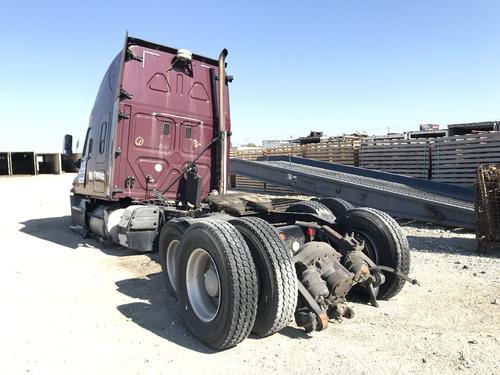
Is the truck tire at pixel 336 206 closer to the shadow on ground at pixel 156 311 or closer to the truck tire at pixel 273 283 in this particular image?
the truck tire at pixel 273 283

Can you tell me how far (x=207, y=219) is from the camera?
4258 mm

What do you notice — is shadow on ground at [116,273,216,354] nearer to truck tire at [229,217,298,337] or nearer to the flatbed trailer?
truck tire at [229,217,298,337]

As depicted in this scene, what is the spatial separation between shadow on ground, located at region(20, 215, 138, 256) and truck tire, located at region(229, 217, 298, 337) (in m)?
4.21

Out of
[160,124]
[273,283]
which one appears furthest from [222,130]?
[273,283]

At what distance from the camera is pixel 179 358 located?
3.43m

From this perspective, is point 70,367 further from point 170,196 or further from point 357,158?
point 357,158

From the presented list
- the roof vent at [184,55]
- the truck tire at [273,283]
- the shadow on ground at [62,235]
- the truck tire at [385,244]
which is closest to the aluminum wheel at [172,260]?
the truck tire at [273,283]

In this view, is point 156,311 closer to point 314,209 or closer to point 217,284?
point 217,284

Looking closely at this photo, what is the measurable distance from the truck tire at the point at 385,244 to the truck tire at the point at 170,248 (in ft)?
6.63

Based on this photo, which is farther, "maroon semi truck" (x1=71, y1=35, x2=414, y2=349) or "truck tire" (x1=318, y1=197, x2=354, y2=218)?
"truck tire" (x1=318, y1=197, x2=354, y2=218)

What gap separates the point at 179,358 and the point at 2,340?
1.67 m

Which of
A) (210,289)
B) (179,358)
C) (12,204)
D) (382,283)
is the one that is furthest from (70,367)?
(12,204)

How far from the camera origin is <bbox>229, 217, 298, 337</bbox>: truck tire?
11.5 ft

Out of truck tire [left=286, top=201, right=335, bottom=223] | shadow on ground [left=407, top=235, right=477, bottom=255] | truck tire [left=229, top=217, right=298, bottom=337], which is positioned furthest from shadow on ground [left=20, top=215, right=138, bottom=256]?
shadow on ground [left=407, top=235, right=477, bottom=255]
